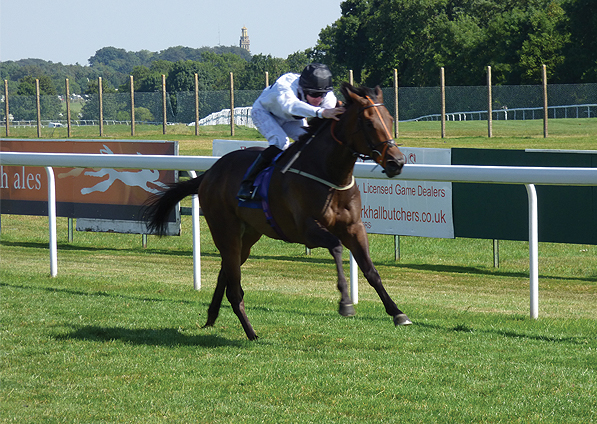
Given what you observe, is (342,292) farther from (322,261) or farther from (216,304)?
(322,261)

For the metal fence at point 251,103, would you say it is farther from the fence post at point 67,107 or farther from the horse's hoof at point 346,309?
the horse's hoof at point 346,309

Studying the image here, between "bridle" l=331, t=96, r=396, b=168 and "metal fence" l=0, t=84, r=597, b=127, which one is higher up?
"metal fence" l=0, t=84, r=597, b=127

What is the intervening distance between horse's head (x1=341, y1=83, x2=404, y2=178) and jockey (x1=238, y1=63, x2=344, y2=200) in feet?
0.44

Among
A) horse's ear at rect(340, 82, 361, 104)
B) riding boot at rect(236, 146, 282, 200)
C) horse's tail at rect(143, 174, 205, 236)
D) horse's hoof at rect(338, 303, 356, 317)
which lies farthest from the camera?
horse's tail at rect(143, 174, 205, 236)

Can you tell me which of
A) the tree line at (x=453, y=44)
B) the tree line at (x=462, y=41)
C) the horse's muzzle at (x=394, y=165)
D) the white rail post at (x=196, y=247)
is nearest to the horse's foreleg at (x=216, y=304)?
the white rail post at (x=196, y=247)

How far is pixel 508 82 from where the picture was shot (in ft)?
117

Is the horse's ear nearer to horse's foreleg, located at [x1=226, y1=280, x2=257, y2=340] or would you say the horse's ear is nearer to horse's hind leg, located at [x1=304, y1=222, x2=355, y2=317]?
horse's hind leg, located at [x1=304, y1=222, x2=355, y2=317]

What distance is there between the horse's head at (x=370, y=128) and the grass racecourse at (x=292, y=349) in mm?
1183

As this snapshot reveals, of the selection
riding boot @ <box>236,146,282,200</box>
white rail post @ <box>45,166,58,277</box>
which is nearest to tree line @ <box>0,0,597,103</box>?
white rail post @ <box>45,166,58,277</box>

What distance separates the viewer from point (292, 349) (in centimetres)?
487

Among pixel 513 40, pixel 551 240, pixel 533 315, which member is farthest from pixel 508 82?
pixel 533 315

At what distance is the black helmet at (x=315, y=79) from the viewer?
500cm

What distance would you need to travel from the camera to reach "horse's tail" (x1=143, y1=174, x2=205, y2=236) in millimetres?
6062

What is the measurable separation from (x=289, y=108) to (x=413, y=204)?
4.76 metres
